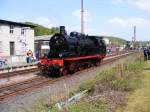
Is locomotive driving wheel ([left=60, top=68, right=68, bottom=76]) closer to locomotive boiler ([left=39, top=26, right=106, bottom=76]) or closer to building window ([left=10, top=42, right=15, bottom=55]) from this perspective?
locomotive boiler ([left=39, top=26, right=106, bottom=76])

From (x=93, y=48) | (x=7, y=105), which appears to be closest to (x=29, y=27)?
(x=93, y=48)

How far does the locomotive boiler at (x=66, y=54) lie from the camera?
89.0 feet

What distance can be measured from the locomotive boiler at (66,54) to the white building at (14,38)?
662 inches

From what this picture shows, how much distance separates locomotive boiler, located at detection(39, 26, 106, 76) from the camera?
89.0 ft

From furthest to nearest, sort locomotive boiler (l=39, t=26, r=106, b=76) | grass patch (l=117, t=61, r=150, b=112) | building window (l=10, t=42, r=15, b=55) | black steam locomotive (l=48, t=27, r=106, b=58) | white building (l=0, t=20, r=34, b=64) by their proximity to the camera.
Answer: building window (l=10, t=42, r=15, b=55)
white building (l=0, t=20, r=34, b=64)
black steam locomotive (l=48, t=27, r=106, b=58)
locomotive boiler (l=39, t=26, r=106, b=76)
grass patch (l=117, t=61, r=150, b=112)

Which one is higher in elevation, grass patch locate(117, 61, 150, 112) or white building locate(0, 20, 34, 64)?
white building locate(0, 20, 34, 64)

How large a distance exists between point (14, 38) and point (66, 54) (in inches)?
930

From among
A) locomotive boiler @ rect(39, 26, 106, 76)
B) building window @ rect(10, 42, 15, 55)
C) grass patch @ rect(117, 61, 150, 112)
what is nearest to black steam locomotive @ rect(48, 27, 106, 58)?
locomotive boiler @ rect(39, 26, 106, 76)

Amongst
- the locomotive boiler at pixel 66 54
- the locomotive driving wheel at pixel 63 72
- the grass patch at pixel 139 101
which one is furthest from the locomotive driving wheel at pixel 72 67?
the grass patch at pixel 139 101

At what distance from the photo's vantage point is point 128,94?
16.1m

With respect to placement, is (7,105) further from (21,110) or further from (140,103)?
(140,103)

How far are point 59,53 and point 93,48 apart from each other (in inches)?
287

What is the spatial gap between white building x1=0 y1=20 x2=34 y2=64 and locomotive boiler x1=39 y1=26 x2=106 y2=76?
16.8 m

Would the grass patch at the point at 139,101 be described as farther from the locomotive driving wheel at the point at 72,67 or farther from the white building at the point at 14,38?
the white building at the point at 14,38
